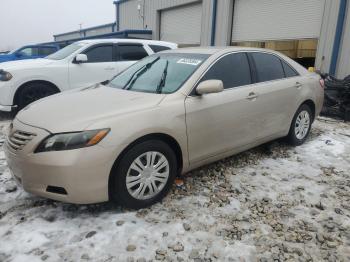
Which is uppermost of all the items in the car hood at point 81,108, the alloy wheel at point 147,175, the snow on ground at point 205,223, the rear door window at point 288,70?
the rear door window at point 288,70

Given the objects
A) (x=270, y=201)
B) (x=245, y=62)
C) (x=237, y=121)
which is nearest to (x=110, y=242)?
(x=270, y=201)

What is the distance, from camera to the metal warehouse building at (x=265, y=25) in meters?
9.02

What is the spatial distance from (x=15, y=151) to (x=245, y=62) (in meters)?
2.88

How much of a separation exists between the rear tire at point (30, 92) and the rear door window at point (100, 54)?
1117 millimetres

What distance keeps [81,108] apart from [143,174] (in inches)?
34.8

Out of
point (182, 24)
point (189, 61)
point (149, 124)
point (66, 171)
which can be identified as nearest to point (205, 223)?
point (149, 124)

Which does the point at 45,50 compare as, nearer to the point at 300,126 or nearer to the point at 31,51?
the point at 31,51

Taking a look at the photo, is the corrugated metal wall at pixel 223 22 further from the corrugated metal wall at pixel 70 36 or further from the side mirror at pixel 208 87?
the corrugated metal wall at pixel 70 36

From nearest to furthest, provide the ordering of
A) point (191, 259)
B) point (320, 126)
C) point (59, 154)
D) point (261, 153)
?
point (191, 259), point (59, 154), point (261, 153), point (320, 126)

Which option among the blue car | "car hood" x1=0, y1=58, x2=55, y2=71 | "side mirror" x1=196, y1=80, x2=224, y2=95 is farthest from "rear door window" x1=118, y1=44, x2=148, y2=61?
the blue car

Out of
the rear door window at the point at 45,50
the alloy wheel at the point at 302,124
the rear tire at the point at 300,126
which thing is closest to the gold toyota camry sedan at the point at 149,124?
the rear tire at the point at 300,126

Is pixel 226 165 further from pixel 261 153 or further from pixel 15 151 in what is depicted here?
pixel 15 151

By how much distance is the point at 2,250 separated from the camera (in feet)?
8.20

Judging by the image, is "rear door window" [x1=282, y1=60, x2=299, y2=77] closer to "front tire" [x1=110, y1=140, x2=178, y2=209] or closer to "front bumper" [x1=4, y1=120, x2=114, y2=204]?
"front tire" [x1=110, y1=140, x2=178, y2=209]
